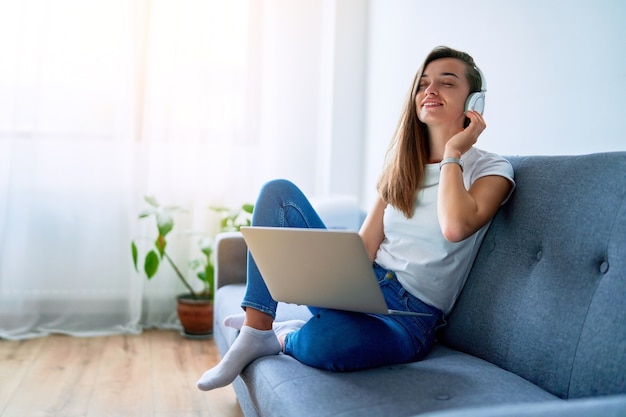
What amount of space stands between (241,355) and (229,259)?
95cm

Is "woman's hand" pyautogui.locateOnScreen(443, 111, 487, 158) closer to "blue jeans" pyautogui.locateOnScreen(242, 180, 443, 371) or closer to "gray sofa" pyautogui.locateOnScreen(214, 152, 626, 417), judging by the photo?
"gray sofa" pyautogui.locateOnScreen(214, 152, 626, 417)

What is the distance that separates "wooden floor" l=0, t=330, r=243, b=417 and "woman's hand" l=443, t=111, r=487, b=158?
1.17m

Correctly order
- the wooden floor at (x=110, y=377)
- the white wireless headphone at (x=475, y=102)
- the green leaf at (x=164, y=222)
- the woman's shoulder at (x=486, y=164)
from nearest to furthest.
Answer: the woman's shoulder at (x=486, y=164), the white wireless headphone at (x=475, y=102), the wooden floor at (x=110, y=377), the green leaf at (x=164, y=222)

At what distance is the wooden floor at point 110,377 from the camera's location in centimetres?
220

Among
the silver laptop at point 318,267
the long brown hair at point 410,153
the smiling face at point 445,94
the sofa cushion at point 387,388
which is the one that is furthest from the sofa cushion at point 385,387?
the smiling face at point 445,94

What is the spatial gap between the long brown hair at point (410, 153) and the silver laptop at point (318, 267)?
34 cm

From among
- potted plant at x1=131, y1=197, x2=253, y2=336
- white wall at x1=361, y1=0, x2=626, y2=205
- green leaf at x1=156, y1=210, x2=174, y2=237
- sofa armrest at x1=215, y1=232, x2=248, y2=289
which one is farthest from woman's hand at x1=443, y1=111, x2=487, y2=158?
green leaf at x1=156, y1=210, x2=174, y2=237

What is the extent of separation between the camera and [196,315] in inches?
124

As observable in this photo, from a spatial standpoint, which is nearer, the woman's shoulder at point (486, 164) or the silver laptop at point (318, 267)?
the silver laptop at point (318, 267)

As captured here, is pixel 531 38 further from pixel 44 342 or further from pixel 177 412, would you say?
pixel 44 342

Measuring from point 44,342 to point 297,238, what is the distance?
2.16 m

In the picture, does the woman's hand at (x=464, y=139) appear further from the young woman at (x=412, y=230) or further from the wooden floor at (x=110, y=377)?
the wooden floor at (x=110, y=377)

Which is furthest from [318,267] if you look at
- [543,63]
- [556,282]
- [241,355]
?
[543,63]

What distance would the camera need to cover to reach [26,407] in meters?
2.18
